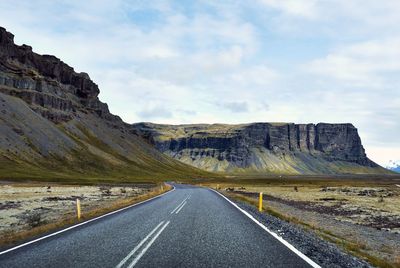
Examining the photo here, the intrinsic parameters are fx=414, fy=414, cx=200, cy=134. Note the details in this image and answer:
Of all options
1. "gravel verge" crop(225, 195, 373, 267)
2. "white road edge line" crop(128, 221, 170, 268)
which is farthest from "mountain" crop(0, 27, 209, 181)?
"gravel verge" crop(225, 195, 373, 267)

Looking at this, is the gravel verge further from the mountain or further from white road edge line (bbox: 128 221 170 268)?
the mountain

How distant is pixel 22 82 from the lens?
7121 inches

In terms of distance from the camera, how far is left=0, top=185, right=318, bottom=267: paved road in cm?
1016

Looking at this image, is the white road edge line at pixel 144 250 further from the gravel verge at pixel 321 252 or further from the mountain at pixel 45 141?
the mountain at pixel 45 141

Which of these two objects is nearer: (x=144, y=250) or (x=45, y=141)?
(x=144, y=250)

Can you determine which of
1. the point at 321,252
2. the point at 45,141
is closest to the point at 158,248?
the point at 321,252

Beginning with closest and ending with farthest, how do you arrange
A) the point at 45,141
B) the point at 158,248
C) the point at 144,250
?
the point at 144,250, the point at 158,248, the point at 45,141

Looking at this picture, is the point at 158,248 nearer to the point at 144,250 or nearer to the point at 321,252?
the point at 144,250

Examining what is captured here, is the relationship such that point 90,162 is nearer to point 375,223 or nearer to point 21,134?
point 21,134

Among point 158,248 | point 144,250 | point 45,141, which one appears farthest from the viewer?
point 45,141

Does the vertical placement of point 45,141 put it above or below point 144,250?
above

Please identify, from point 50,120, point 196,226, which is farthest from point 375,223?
point 50,120

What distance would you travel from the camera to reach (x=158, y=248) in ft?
39.7

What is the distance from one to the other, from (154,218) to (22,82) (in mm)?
178479
